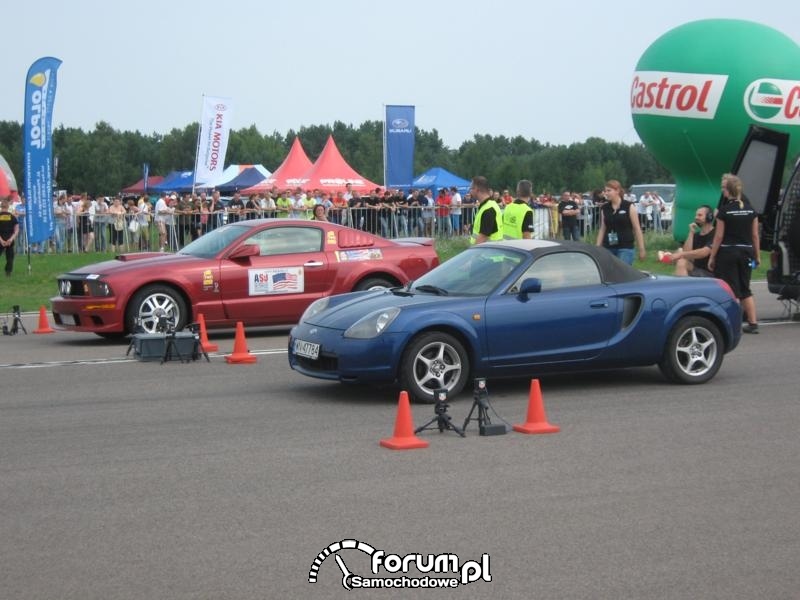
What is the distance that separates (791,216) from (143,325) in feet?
26.3

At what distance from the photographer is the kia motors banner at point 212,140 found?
117ft

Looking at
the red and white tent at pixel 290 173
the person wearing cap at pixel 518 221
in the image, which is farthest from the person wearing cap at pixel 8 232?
the red and white tent at pixel 290 173

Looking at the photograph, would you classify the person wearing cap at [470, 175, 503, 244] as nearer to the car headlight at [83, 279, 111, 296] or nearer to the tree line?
the car headlight at [83, 279, 111, 296]

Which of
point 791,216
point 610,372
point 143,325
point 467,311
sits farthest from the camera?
point 791,216

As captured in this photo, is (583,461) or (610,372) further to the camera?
(610,372)

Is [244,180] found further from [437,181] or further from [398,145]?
[398,145]

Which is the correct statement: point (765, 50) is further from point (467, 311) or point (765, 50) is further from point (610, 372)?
point (467, 311)

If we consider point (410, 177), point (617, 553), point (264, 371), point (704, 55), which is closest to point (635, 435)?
point (617, 553)

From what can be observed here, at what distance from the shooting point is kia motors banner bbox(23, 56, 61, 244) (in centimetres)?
2300

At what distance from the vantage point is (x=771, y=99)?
28.0 meters

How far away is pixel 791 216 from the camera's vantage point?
49.9 ft

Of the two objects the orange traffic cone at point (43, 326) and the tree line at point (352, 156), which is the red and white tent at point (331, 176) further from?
the tree line at point (352, 156)

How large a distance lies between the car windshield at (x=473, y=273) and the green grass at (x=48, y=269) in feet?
33.9

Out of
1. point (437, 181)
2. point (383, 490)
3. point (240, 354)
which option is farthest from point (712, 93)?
point (437, 181)
